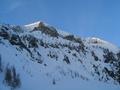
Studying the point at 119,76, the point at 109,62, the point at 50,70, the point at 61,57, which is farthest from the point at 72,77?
the point at 109,62

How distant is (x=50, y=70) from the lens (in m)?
27.7

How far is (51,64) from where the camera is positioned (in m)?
30.1

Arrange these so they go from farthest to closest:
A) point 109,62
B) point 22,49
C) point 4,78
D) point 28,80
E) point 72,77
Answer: point 109,62 < point 72,77 < point 22,49 < point 28,80 < point 4,78

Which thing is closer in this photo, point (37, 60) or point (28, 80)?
point (28, 80)

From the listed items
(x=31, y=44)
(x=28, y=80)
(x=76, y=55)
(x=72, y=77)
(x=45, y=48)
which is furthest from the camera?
(x=76, y=55)

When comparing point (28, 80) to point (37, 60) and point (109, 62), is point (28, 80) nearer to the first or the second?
point (37, 60)

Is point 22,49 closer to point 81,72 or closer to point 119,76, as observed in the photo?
point 81,72

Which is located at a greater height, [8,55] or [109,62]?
[109,62]

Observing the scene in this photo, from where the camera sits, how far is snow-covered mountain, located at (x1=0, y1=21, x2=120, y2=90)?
19747mm

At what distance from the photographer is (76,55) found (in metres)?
39.1

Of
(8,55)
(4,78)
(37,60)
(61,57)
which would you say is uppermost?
(61,57)

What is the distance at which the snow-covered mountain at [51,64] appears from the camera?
64.8 feet

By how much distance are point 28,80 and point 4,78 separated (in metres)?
3.44

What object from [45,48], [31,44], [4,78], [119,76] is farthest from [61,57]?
[4,78]
